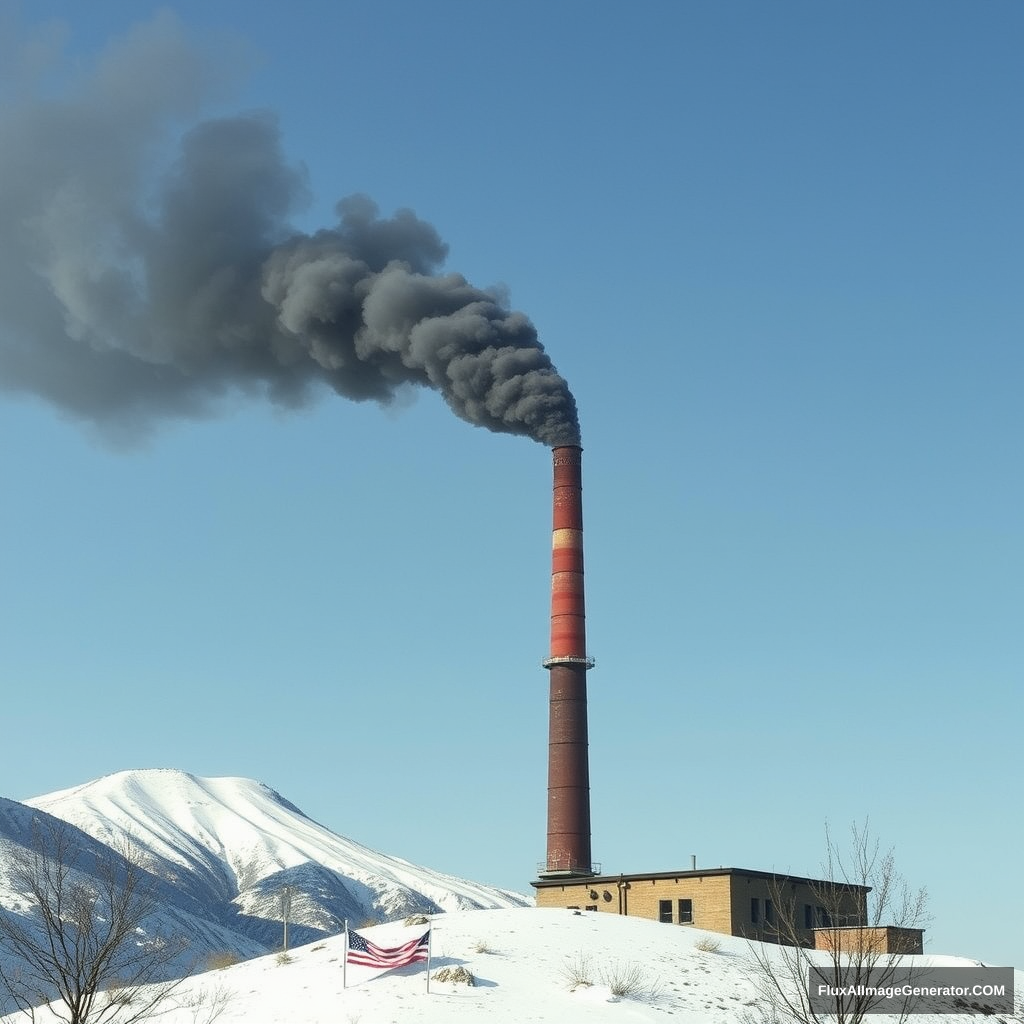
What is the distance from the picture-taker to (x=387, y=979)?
36.9 metres

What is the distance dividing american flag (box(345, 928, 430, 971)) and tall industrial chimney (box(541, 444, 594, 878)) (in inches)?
817

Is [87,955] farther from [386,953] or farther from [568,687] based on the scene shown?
[568,687]

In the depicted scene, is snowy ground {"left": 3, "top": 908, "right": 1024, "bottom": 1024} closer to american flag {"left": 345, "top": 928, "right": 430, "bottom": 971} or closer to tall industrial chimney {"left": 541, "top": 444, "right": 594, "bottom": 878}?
american flag {"left": 345, "top": 928, "right": 430, "bottom": 971}

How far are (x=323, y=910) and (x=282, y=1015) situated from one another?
555ft

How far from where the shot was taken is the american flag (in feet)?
121

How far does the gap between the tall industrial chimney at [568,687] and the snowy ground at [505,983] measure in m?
11.9

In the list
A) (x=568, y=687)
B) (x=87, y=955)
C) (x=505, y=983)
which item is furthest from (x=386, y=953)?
(x=568, y=687)

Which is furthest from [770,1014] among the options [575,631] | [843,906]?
[575,631]

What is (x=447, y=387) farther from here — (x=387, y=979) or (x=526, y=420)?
(x=387, y=979)

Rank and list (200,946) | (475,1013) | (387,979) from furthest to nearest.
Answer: (200,946) < (387,979) < (475,1013)

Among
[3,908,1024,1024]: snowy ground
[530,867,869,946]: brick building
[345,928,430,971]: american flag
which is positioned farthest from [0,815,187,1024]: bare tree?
[530,867,869,946]: brick building

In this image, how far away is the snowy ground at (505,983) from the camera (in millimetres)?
34469

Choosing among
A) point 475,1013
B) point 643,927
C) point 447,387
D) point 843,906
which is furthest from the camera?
point 447,387

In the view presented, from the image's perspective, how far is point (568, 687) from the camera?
59562 millimetres
